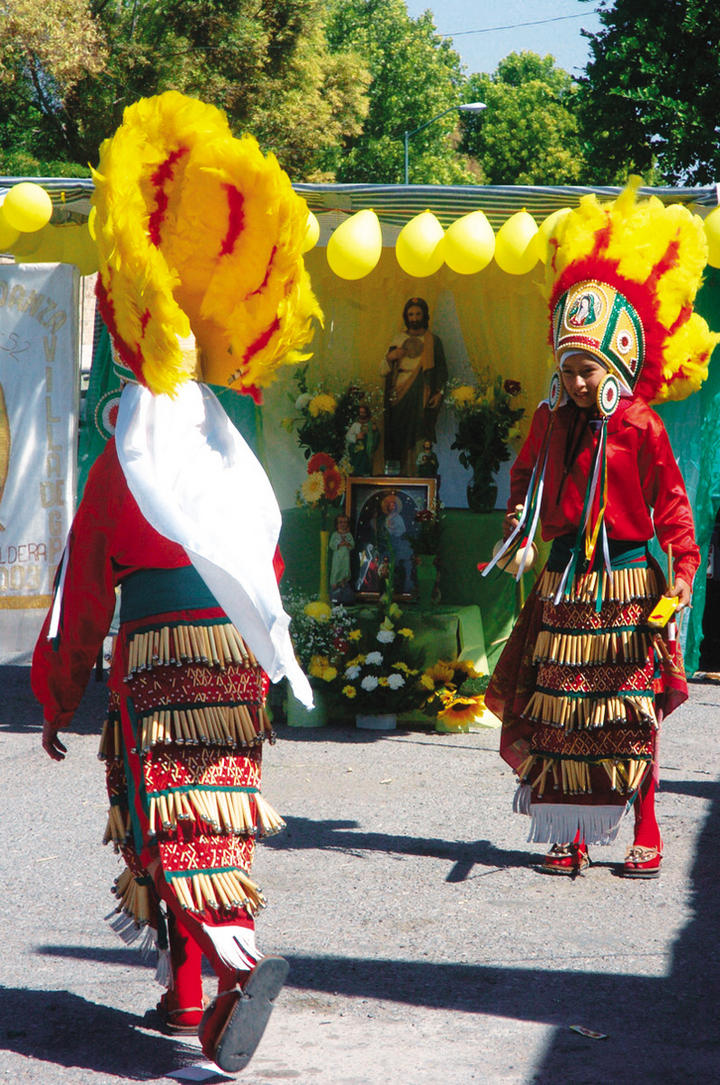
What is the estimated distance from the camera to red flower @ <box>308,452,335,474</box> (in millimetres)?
7379

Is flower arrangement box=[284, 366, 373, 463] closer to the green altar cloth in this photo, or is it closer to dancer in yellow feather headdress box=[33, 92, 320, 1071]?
the green altar cloth

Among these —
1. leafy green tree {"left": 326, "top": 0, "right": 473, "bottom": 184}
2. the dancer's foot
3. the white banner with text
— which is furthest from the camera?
leafy green tree {"left": 326, "top": 0, "right": 473, "bottom": 184}

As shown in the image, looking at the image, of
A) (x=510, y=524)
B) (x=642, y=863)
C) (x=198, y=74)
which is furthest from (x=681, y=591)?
(x=198, y=74)

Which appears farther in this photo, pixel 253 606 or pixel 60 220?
pixel 60 220

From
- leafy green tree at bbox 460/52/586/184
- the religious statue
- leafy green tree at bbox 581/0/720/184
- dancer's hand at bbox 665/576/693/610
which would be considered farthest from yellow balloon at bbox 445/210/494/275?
Result: leafy green tree at bbox 460/52/586/184

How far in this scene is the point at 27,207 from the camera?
20.4 ft

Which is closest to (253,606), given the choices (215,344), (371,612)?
(215,344)

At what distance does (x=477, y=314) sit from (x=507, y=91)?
44.8 metres

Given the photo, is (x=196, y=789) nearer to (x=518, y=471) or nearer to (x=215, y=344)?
(x=215, y=344)

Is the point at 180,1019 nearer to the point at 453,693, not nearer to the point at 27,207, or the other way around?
the point at 453,693

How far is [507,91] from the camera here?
4906cm

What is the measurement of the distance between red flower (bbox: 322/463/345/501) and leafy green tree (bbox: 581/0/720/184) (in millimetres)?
10447

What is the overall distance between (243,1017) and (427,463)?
16.9 feet

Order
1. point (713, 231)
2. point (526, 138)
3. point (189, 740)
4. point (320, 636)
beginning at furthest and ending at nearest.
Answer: point (526, 138) < point (320, 636) < point (713, 231) < point (189, 740)
